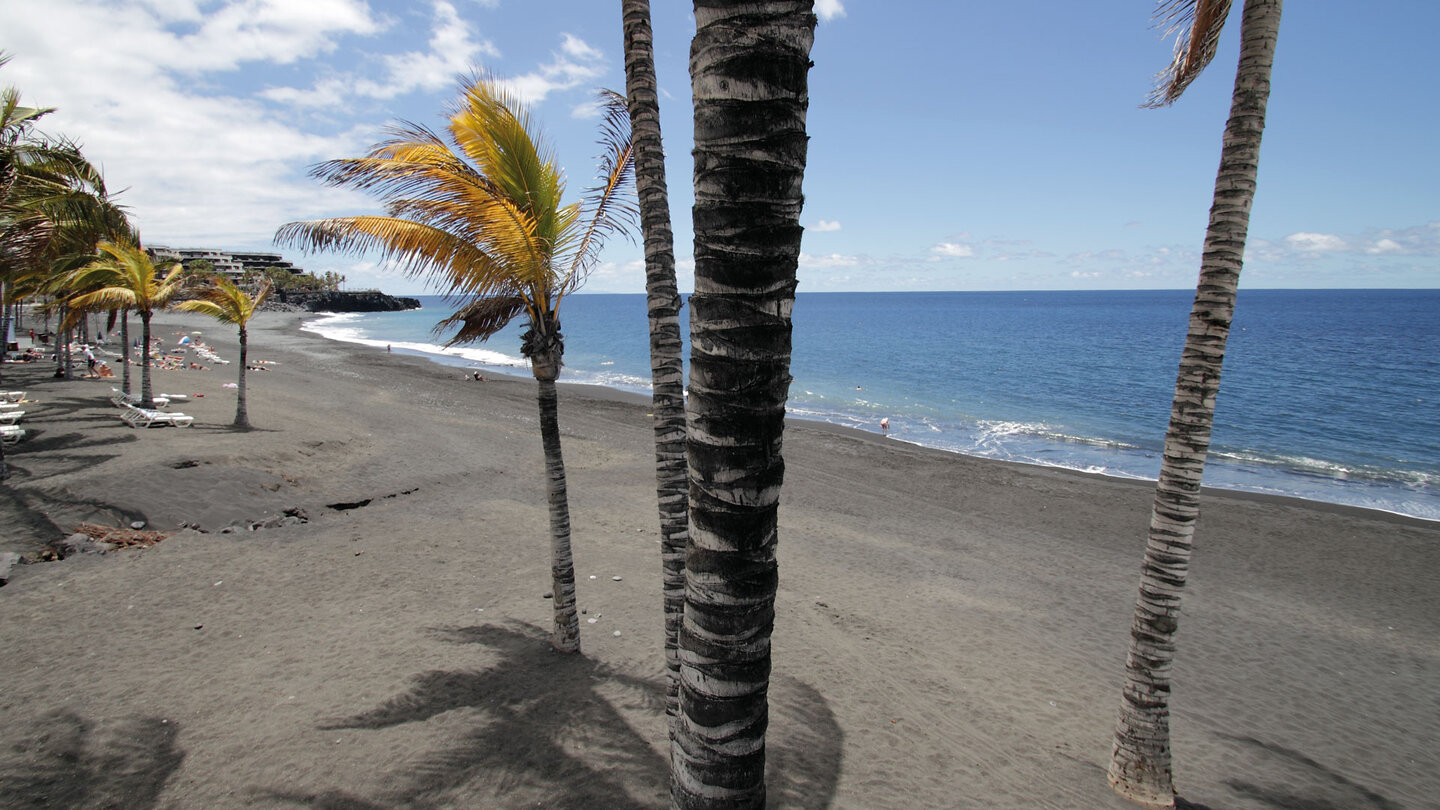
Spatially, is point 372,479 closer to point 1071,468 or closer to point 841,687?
point 841,687

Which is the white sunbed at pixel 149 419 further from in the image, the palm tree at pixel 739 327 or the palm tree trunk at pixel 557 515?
the palm tree at pixel 739 327

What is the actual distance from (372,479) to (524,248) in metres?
11.4

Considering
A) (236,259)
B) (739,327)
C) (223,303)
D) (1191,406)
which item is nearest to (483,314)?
(739,327)

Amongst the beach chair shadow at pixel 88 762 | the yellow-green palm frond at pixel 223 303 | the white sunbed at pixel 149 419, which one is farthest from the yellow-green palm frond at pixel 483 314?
the white sunbed at pixel 149 419

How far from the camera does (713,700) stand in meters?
2.28

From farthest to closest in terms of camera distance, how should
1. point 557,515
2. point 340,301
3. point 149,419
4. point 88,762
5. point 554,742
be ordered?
point 340,301, point 149,419, point 557,515, point 554,742, point 88,762

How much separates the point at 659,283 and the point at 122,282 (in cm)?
1878

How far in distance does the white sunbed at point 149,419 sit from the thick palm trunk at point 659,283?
17960 millimetres

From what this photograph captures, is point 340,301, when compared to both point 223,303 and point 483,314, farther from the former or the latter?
point 483,314

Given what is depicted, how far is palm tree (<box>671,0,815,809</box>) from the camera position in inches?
78.7

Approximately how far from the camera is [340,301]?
405 ft

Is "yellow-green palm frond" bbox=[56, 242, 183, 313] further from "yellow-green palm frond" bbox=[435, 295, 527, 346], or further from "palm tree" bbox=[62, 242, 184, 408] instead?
"yellow-green palm frond" bbox=[435, 295, 527, 346]

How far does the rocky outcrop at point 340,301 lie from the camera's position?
379 ft

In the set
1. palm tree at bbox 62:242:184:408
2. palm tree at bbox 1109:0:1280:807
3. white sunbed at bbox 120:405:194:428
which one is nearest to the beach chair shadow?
palm tree at bbox 1109:0:1280:807
